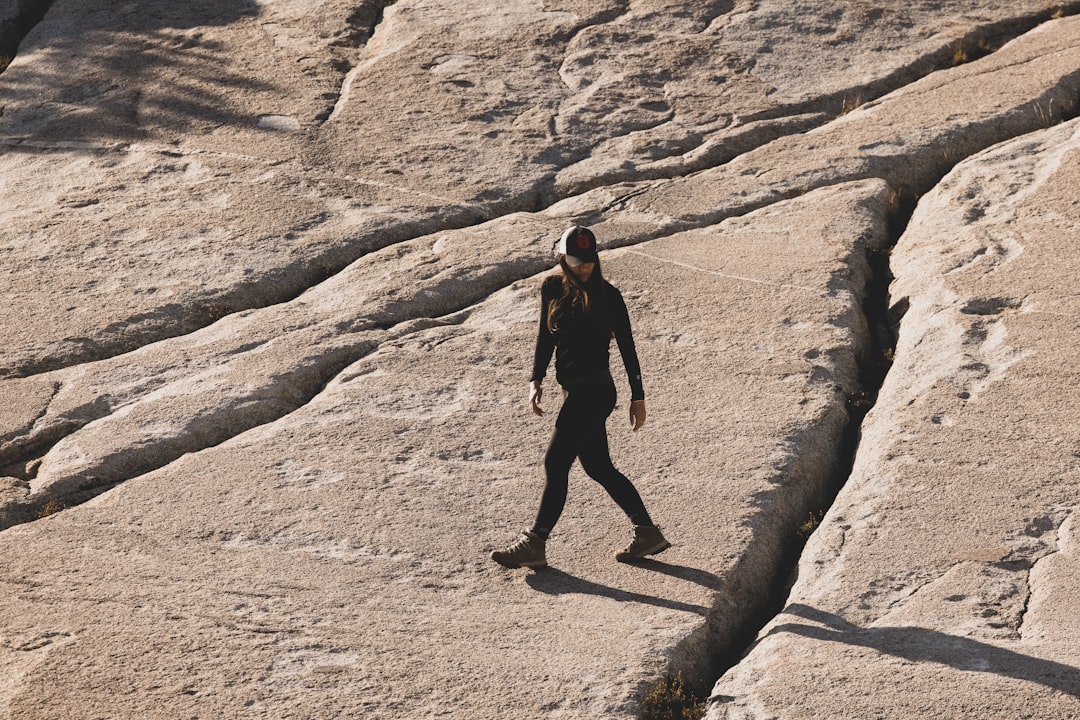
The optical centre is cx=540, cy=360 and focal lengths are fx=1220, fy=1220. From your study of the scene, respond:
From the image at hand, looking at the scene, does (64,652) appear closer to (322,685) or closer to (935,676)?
(322,685)

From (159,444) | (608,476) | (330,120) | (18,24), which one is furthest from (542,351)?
(18,24)

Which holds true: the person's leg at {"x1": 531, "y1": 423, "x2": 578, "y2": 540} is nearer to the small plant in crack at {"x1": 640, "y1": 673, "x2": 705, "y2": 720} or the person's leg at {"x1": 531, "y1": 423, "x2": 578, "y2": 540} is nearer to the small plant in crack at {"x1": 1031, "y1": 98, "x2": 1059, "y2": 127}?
the small plant in crack at {"x1": 640, "y1": 673, "x2": 705, "y2": 720}

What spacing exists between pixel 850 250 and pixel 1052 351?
5.93ft

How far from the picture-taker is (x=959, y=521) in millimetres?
5523

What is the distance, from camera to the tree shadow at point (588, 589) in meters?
5.25

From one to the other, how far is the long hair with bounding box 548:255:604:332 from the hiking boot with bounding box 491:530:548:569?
95 centimetres

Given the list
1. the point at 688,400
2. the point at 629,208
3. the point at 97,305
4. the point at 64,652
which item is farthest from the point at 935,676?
the point at 97,305

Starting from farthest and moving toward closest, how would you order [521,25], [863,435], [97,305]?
[521,25]
[97,305]
[863,435]

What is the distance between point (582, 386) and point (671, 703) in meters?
1.42

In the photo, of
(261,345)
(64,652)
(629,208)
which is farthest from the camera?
(629,208)

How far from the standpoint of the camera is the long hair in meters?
5.29

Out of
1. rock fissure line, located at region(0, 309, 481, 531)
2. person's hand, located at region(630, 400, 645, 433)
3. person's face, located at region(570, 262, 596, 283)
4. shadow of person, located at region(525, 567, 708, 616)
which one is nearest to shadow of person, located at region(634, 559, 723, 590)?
shadow of person, located at region(525, 567, 708, 616)

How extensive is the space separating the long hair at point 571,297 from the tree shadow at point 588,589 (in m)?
1.12

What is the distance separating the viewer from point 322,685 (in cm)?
478
